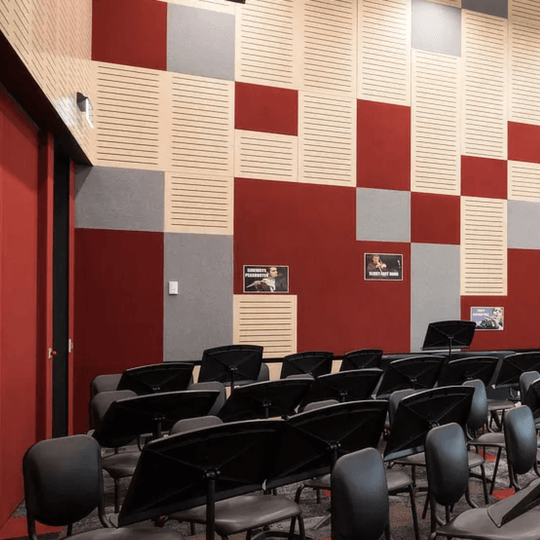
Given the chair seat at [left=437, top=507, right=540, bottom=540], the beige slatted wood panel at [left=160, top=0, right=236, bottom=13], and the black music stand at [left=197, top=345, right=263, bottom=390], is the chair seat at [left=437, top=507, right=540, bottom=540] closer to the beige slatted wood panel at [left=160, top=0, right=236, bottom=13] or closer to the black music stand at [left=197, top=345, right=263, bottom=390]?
the black music stand at [left=197, top=345, right=263, bottom=390]

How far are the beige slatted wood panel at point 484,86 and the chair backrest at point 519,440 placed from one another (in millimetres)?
5411

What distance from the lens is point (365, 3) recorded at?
297 inches

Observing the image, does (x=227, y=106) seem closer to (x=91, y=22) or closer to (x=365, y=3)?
(x=91, y=22)

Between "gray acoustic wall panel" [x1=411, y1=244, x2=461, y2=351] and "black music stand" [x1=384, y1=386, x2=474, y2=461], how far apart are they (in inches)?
165

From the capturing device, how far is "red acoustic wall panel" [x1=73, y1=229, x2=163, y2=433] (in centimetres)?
623

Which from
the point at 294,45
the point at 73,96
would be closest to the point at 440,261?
the point at 294,45

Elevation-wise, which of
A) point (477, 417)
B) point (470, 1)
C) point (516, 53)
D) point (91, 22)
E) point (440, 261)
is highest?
point (470, 1)

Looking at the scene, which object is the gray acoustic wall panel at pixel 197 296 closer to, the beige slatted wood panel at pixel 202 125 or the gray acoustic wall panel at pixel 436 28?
the beige slatted wood panel at pixel 202 125

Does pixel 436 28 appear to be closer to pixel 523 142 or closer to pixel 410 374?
pixel 523 142

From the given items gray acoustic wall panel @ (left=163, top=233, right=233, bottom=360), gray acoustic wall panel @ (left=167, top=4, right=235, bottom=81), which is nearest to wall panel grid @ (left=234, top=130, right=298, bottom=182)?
gray acoustic wall panel @ (left=167, top=4, right=235, bottom=81)

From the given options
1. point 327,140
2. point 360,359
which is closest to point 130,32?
point 327,140

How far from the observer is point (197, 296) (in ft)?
21.8

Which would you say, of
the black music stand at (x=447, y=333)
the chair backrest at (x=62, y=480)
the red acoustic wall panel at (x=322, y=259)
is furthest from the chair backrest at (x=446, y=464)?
the red acoustic wall panel at (x=322, y=259)

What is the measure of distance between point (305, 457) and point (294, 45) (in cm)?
578
